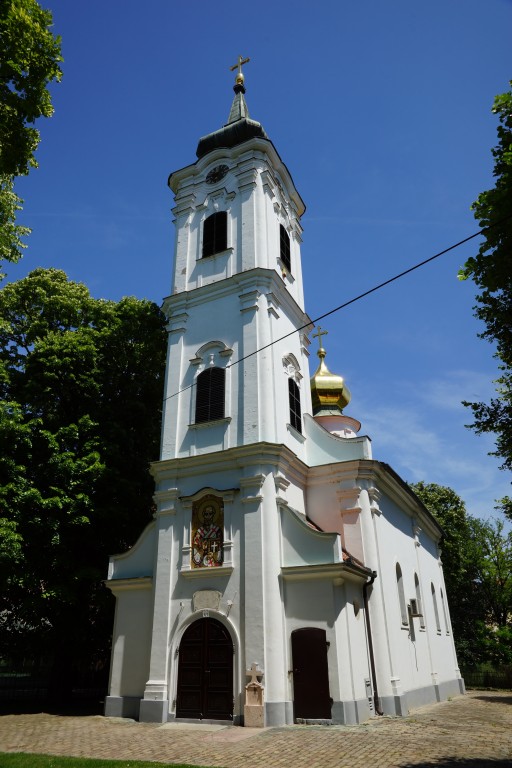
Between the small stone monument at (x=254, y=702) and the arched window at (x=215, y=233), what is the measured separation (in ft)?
44.5

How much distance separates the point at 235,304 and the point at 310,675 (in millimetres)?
11130

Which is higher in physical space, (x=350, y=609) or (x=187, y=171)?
(x=187, y=171)

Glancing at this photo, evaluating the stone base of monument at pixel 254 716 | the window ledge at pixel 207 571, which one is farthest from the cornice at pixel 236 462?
the stone base of monument at pixel 254 716

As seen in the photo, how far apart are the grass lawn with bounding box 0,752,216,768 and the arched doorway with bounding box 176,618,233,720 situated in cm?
469

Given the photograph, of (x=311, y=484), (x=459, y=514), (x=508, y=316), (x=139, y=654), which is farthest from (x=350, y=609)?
(x=459, y=514)

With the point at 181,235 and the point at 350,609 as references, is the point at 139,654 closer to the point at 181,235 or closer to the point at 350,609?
the point at 350,609

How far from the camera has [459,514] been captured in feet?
124

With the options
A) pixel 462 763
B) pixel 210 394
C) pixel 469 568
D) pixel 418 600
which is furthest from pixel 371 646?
pixel 469 568

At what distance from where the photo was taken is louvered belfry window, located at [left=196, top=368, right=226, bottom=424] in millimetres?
17266

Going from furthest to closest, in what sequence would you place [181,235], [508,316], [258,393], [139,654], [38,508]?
[181,235], [38,508], [258,393], [139,654], [508,316]

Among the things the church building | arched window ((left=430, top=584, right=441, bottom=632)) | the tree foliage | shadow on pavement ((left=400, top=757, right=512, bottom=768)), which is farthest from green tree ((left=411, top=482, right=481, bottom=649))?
shadow on pavement ((left=400, top=757, right=512, bottom=768))

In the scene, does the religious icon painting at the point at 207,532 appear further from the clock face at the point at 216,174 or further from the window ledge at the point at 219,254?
the clock face at the point at 216,174

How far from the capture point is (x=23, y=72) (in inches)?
430

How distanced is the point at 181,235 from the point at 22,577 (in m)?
13.1
